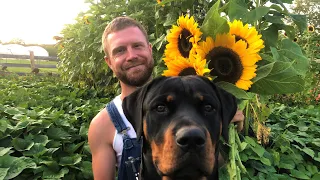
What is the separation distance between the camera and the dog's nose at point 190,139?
1722 mm

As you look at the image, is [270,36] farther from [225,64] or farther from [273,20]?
[225,64]

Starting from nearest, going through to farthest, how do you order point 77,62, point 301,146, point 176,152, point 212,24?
point 176,152 → point 212,24 → point 301,146 → point 77,62

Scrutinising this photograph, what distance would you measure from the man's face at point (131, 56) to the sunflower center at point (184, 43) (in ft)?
2.70

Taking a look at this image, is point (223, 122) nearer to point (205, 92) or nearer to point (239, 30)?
point (205, 92)

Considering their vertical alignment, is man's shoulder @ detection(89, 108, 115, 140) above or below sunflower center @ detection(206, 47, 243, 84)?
below

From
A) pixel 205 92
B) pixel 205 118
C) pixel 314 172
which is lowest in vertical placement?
pixel 314 172

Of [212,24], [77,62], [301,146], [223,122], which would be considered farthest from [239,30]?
[77,62]

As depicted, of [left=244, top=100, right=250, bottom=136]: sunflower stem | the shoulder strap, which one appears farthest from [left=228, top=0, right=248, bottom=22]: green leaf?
the shoulder strap

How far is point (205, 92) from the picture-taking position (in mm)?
2072

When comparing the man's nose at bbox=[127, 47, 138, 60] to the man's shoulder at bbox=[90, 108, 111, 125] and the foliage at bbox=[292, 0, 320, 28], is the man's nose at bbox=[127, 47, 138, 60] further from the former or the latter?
the foliage at bbox=[292, 0, 320, 28]

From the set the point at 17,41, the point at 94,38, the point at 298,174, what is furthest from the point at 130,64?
the point at 17,41

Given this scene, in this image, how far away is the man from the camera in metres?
2.70

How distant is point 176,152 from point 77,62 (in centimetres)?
651

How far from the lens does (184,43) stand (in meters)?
2.25
